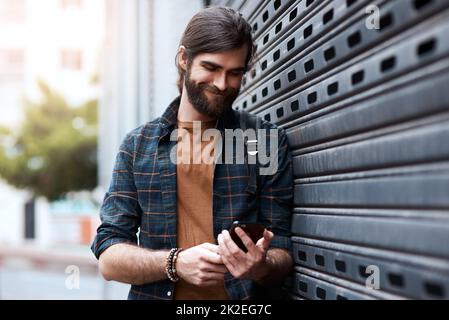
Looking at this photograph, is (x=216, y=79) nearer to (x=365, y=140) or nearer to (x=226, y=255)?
(x=226, y=255)

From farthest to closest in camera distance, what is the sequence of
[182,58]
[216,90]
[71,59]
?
[71,59] < [182,58] < [216,90]

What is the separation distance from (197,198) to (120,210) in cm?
29

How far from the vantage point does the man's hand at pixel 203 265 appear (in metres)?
2.10

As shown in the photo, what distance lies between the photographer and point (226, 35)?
236 centimetres

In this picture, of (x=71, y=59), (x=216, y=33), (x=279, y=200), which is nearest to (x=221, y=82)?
(x=216, y=33)

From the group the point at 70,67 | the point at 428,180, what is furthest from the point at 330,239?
the point at 70,67

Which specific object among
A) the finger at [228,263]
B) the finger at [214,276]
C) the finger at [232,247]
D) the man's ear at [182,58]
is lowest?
the finger at [214,276]

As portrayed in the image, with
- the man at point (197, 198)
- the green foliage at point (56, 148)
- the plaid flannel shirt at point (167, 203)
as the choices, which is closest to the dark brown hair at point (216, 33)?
the man at point (197, 198)

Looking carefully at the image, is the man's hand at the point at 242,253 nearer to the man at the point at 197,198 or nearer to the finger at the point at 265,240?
the finger at the point at 265,240

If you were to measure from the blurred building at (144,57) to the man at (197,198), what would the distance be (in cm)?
128

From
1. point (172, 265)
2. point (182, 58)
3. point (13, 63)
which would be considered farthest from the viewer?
point (13, 63)

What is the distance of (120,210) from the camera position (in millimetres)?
2422

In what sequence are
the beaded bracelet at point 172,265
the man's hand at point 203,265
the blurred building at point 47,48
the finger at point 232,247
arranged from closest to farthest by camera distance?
1. the finger at point 232,247
2. the man's hand at point 203,265
3. the beaded bracelet at point 172,265
4. the blurred building at point 47,48
